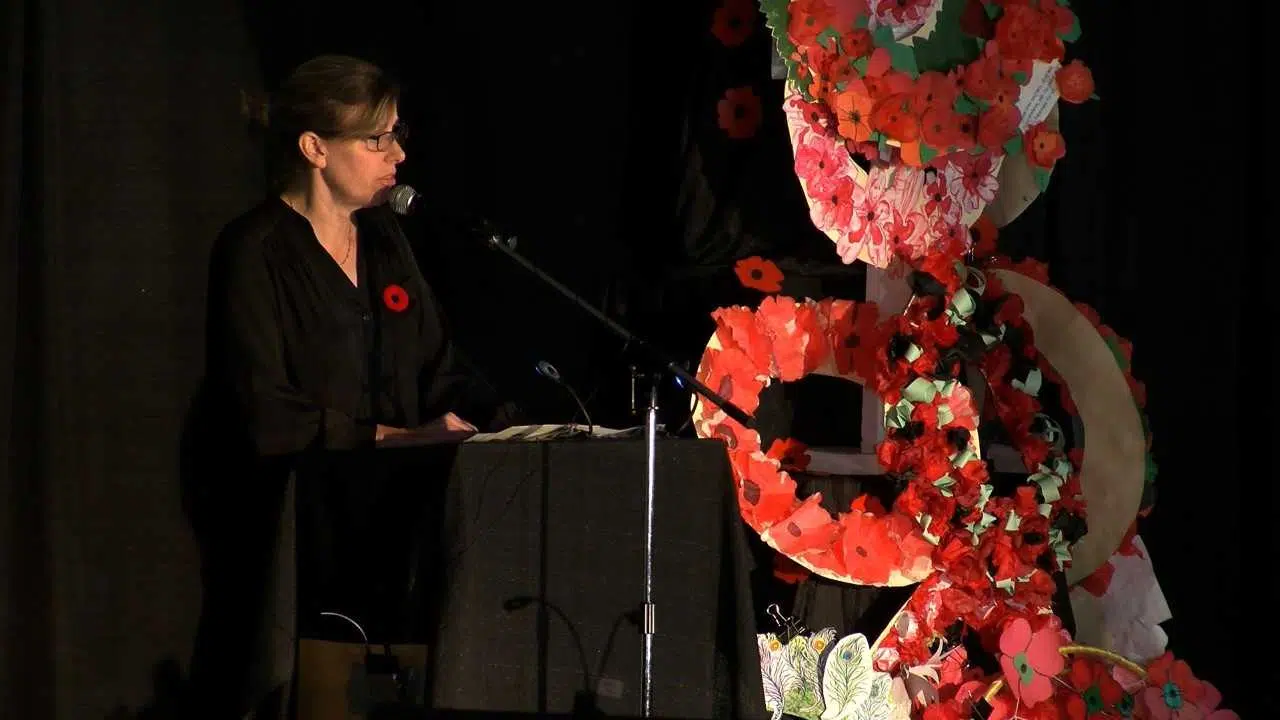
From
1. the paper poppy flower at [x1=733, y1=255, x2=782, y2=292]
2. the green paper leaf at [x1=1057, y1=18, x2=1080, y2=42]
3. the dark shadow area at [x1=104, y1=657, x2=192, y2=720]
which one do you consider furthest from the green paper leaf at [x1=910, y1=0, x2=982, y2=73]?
the dark shadow area at [x1=104, y1=657, x2=192, y2=720]

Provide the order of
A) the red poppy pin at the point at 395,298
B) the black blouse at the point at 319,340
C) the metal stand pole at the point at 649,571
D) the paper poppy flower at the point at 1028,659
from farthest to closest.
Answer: the red poppy pin at the point at 395,298, the paper poppy flower at the point at 1028,659, the black blouse at the point at 319,340, the metal stand pole at the point at 649,571

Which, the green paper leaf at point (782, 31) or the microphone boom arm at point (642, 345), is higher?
the green paper leaf at point (782, 31)

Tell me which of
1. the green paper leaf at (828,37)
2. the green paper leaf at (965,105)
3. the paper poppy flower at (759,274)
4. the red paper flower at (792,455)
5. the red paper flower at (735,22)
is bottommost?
the red paper flower at (792,455)

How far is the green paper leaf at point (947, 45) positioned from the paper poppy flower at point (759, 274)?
1.90ft

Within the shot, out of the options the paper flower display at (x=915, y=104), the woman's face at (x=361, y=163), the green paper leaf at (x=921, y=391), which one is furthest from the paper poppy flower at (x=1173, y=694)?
the woman's face at (x=361, y=163)

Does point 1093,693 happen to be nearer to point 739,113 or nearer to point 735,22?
point 739,113

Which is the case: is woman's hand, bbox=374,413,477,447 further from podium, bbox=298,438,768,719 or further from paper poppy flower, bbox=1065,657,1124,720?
paper poppy flower, bbox=1065,657,1124,720

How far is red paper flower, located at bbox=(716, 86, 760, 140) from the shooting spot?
3.23 metres

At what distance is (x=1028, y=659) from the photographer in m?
2.75

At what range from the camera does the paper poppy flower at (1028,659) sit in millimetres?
2744

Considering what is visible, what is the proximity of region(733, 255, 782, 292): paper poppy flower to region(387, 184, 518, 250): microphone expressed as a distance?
0.98 meters

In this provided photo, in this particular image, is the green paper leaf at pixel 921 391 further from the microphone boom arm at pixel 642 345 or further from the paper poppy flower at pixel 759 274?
the microphone boom arm at pixel 642 345

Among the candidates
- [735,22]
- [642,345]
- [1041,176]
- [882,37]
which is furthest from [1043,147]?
[642,345]

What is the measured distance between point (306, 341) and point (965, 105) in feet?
5.15
